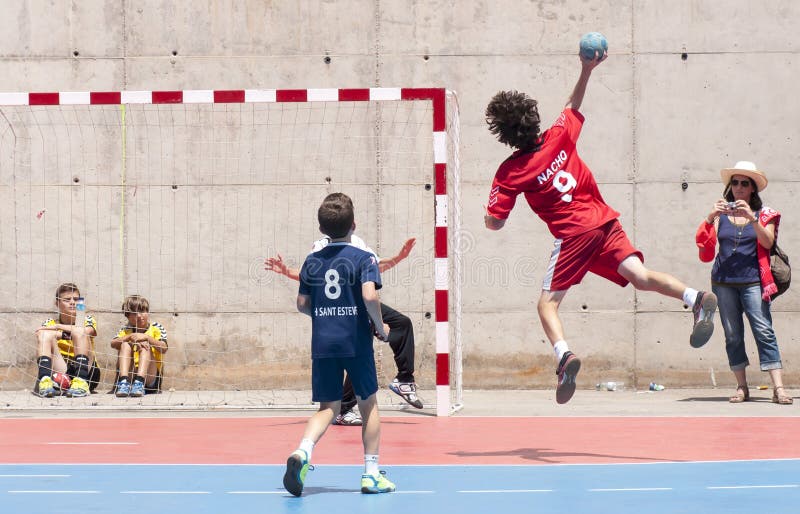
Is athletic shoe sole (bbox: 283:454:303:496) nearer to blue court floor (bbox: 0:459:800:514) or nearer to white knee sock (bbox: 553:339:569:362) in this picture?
blue court floor (bbox: 0:459:800:514)

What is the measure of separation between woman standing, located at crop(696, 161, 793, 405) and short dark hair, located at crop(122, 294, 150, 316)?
585cm

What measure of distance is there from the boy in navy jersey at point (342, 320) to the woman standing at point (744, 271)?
5556 millimetres

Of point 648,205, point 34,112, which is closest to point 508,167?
point 648,205

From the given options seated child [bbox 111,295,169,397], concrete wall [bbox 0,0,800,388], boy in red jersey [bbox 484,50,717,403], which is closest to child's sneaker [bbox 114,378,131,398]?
seated child [bbox 111,295,169,397]

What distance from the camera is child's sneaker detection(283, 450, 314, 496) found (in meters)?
6.81

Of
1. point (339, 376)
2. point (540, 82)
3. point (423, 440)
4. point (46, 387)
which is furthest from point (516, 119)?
point (46, 387)

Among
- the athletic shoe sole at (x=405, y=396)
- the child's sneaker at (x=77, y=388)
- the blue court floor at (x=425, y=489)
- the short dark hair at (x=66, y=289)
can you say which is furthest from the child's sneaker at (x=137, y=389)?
the blue court floor at (x=425, y=489)

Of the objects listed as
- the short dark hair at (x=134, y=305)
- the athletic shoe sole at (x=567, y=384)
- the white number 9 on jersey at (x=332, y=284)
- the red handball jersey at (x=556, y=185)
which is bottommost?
the athletic shoe sole at (x=567, y=384)

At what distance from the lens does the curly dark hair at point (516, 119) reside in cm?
852

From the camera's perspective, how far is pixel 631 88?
13.5 metres

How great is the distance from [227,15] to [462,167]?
10.4 feet

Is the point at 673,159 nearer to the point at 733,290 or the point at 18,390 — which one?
the point at 733,290

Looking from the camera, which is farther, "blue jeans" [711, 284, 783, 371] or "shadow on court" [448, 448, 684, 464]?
"blue jeans" [711, 284, 783, 371]

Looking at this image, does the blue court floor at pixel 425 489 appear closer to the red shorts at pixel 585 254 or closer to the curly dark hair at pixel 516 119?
the red shorts at pixel 585 254
